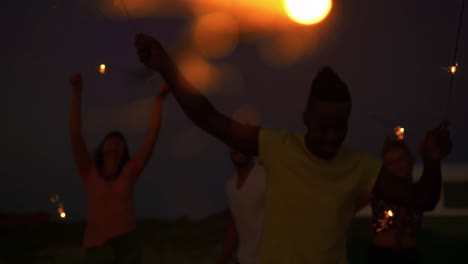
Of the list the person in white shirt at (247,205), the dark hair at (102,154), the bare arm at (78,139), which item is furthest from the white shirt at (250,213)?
the bare arm at (78,139)

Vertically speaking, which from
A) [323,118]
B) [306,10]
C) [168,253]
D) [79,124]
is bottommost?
[168,253]

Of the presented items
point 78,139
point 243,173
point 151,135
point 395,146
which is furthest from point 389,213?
point 78,139

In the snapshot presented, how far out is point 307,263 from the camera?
7.13 feet

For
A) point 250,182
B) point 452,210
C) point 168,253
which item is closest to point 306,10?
point 250,182

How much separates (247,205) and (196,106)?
2.39 meters

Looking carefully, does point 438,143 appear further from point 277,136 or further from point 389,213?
point 389,213

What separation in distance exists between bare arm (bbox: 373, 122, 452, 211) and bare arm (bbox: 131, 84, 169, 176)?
9.12 feet

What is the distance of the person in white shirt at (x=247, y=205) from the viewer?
4398 mm

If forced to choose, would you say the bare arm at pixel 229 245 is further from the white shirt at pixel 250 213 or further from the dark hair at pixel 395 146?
the dark hair at pixel 395 146

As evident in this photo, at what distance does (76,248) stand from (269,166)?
31.5 feet

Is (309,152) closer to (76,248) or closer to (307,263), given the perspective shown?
(307,263)

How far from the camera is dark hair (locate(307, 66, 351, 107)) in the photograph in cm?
227

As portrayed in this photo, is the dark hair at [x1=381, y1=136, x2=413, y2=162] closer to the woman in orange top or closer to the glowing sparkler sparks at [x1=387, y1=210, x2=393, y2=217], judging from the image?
the glowing sparkler sparks at [x1=387, y1=210, x2=393, y2=217]

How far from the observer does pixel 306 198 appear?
7.23ft
